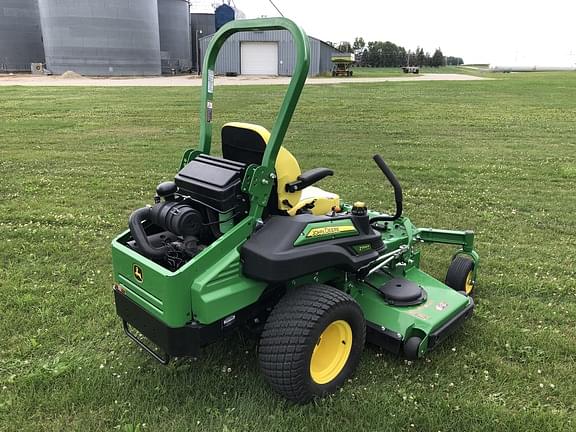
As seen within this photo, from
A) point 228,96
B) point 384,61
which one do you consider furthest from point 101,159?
point 384,61

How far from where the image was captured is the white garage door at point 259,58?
145ft

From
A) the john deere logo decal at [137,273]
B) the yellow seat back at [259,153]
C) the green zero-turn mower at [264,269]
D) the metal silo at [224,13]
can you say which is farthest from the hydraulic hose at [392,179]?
the metal silo at [224,13]

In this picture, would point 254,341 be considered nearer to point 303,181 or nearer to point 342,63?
point 303,181

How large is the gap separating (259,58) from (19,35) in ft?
67.6

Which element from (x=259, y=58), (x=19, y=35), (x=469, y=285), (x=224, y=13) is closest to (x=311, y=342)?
(x=469, y=285)

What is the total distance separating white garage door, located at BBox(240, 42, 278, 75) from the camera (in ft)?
145

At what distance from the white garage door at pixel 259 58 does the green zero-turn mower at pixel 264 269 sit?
1662 inches

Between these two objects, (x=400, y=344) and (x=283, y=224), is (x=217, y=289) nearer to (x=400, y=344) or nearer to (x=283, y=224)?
(x=283, y=224)

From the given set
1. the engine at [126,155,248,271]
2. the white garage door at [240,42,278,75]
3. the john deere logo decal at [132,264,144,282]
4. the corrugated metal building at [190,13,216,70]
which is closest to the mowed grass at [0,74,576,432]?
the john deere logo decal at [132,264,144,282]

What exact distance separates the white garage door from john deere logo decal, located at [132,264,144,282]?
43.0 m

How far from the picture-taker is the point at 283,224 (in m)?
3.22

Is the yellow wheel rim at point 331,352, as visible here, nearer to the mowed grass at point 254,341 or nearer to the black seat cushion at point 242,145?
the mowed grass at point 254,341

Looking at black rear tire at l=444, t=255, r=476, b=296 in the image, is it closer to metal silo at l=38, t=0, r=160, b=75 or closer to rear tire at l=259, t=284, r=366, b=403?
rear tire at l=259, t=284, r=366, b=403

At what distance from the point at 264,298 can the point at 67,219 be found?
3.80 meters
